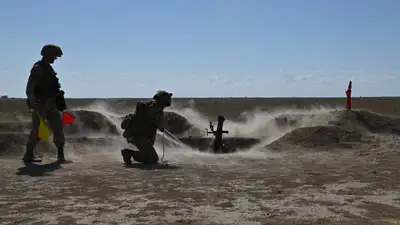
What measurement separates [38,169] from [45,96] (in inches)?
76.8

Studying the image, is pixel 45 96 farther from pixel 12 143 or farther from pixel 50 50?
pixel 12 143

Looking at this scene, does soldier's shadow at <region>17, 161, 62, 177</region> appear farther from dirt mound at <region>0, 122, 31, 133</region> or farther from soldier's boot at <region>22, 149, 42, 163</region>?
dirt mound at <region>0, 122, 31, 133</region>

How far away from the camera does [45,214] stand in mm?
5594

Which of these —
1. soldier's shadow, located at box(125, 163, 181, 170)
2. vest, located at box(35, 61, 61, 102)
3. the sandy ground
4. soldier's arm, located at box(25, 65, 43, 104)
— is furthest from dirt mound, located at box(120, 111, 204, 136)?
soldier's arm, located at box(25, 65, 43, 104)

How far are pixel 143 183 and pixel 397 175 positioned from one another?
4.24 meters

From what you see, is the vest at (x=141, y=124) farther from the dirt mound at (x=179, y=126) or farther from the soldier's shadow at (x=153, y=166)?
the dirt mound at (x=179, y=126)

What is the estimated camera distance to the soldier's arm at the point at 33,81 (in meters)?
10.1

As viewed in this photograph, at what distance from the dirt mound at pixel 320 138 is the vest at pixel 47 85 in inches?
237

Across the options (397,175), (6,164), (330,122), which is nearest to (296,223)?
(397,175)

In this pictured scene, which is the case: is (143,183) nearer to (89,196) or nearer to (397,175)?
(89,196)

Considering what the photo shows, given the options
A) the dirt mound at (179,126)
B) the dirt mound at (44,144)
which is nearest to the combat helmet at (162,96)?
the dirt mound at (44,144)

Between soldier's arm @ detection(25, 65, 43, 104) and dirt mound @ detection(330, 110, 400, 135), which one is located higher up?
soldier's arm @ detection(25, 65, 43, 104)

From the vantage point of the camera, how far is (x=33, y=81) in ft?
33.4

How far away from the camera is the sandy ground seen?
5535 mm
